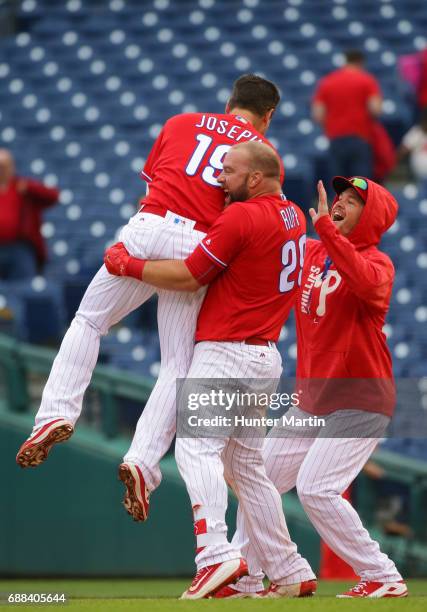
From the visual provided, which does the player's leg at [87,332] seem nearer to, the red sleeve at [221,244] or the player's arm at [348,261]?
the red sleeve at [221,244]

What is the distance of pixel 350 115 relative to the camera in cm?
1004

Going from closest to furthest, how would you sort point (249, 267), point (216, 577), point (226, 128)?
1. point (216, 577)
2. point (249, 267)
3. point (226, 128)

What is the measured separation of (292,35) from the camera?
40.7 feet

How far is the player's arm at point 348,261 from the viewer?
16.0ft

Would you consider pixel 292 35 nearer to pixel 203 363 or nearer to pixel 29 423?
pixel 29 423

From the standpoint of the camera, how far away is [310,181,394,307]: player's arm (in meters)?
4.87

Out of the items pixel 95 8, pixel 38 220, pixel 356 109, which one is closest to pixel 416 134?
pixel 356 109

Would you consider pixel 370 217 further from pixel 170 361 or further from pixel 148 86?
pixel 148 86

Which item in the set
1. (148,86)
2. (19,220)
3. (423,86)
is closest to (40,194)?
(19,220)

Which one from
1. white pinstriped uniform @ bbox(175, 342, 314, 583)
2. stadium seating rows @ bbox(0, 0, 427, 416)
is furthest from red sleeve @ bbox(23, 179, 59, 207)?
white pinstriped uniform @ bbox(175, 342, 314, 583)

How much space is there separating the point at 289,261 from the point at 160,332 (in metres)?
0.55

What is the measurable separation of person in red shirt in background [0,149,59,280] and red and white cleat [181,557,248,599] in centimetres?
505

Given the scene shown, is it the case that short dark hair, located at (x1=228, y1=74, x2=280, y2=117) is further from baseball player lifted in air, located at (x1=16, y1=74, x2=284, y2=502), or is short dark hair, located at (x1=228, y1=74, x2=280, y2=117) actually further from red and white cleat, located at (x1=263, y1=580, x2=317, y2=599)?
red and white cleat, located at (x1=263, y1=580, x2=317, y2=599)

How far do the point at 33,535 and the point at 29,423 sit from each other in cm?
68
